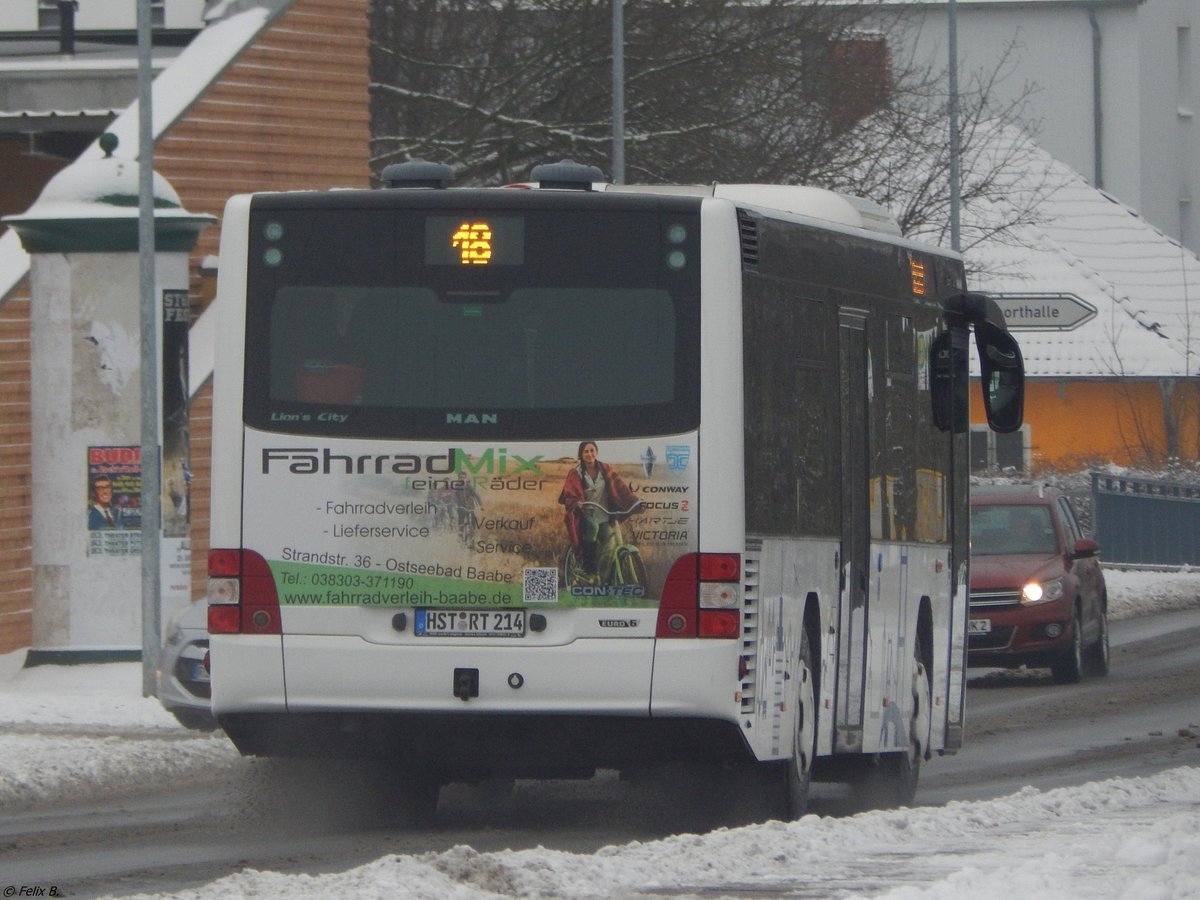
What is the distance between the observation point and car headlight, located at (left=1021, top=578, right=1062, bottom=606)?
74.9 ft

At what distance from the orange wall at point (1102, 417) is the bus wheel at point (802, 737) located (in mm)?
45696

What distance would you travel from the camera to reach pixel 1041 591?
2298cm

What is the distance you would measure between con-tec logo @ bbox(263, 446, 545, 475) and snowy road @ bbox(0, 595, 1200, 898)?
1528 mm

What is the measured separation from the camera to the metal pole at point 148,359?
19469 mm

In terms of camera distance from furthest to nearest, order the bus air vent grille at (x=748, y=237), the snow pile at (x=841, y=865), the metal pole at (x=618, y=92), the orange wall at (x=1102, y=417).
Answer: the orange wall at (x=1102, y=417), the metal pole at (x=618, y=92), the bus air vent grille at (x=748, y=237), the snow pile at (x=841, y=865)

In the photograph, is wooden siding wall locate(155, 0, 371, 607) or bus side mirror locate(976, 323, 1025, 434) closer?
bus side mirror locate(976, 323, 1025, 434)

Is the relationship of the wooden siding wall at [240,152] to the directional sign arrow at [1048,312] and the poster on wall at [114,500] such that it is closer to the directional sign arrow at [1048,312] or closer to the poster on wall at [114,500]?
the poster on wall at [114,500]

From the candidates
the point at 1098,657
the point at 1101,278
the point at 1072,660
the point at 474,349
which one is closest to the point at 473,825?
the point at 474,349

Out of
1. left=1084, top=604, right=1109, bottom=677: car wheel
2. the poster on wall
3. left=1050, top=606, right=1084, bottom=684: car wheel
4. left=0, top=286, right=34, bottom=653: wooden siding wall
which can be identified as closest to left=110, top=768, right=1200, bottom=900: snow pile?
the poster on wall

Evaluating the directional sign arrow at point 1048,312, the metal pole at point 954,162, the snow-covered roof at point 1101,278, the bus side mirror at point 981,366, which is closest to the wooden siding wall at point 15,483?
the directional sign arrow at point 1048,312

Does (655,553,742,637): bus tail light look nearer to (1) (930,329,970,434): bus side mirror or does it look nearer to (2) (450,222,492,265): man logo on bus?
(2) (450,222,492,265): man logo on bus

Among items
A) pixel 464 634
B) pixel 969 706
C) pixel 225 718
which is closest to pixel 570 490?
pixel 464 634

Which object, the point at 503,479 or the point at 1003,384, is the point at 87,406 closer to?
the point at 1003,384

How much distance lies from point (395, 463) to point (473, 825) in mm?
2157
